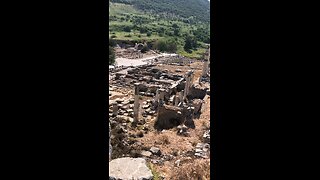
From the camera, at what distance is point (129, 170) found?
693 cm

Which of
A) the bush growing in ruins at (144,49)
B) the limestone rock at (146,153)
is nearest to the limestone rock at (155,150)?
the limestone rock at (146,153)

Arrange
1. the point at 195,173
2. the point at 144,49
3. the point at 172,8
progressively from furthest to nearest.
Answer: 1. the point at 172,8
2. the point at 144,49
3. the point at 195,173

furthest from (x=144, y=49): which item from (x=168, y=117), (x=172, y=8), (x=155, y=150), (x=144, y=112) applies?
(x=172, y=8)

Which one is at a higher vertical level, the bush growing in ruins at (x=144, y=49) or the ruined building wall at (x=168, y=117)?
the bush growing in ruins at (x=144, y=49)

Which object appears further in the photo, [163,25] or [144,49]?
[163,25]

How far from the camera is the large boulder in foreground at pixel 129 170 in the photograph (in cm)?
666

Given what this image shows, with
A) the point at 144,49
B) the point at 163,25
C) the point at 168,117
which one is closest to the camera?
the point at 168,117

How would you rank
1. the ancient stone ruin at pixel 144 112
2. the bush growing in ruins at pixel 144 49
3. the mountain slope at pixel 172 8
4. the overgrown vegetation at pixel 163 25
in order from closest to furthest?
1. the ancient stone ruin at pixel 144 112
2. the bush growing in ruins at pixel 144 49
3. the overgrown vegetation at pixel 163 25
4. the mountain slope at pixel 172 8

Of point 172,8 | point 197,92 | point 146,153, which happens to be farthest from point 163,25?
point 146,153

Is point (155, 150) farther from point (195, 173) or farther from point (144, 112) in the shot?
point (144, 112)

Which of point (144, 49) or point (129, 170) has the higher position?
point (144, 49)

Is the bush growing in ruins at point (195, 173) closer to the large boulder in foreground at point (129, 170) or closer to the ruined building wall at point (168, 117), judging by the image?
the large boulder in foreground at point (129, 170)

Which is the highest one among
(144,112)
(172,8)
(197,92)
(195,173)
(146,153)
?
(172,8)
